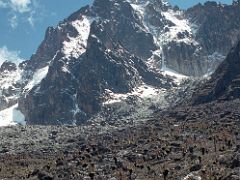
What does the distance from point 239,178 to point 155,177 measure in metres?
37.9

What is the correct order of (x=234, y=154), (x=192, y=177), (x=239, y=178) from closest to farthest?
(x=239, y=178) < (x=192, y=177) < (x=234, y=154)

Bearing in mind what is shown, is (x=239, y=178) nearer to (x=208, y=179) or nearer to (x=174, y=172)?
(x=208, y=179)

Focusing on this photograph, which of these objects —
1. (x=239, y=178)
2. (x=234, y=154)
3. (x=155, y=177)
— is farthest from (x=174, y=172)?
(x=239, y=178)

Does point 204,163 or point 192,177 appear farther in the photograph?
point 204,163

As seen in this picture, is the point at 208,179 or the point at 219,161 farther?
the point at 219,161

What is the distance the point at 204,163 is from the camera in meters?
199

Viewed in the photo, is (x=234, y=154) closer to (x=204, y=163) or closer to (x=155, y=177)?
(x=204, y=163)

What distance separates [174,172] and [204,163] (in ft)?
29.6

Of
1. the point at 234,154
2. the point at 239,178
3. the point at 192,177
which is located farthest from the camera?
the point at 234,154

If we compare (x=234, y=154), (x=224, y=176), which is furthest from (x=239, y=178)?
(x=234, y=154)

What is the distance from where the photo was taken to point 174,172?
200 m

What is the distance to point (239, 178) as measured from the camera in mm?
166500

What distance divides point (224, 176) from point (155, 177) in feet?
99.5

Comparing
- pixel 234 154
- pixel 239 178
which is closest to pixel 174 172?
pixel 234 154
